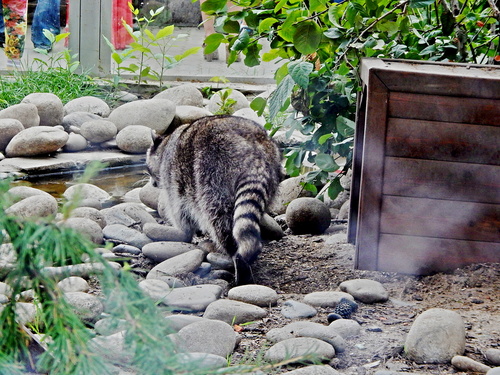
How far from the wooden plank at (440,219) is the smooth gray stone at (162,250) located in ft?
4.51

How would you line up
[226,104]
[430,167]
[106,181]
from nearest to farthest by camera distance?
[430,167] < [106,181] < [226,104]

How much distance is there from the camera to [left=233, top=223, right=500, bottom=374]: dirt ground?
9.53 ft

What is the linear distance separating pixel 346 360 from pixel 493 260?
4.17ft

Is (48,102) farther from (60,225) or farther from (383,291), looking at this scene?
(60,225)

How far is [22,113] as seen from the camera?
7223mm

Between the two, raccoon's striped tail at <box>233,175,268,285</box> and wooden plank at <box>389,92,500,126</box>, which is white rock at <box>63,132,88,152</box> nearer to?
raccoon's striped tail at <box>233,175,268,285</box>

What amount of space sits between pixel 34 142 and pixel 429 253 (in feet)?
14.2

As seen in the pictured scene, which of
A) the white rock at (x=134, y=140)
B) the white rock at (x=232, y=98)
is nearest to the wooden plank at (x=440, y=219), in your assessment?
the white rock at (x=134, y=140)

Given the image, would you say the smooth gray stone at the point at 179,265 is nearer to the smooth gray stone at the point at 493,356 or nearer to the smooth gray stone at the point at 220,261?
the smooth gray stone at the point at 220,261

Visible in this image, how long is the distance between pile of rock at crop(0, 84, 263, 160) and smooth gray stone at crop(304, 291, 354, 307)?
3513mm

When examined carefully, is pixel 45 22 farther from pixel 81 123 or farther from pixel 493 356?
pixel 493 356

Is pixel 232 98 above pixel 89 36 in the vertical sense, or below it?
below

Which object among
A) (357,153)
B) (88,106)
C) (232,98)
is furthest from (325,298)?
(232,98)

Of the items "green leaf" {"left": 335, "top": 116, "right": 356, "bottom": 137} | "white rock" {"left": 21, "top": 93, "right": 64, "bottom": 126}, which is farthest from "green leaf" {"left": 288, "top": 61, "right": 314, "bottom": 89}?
"white rock" {"left": 21, "top": 93, "right": 64, "bottom": 126}
